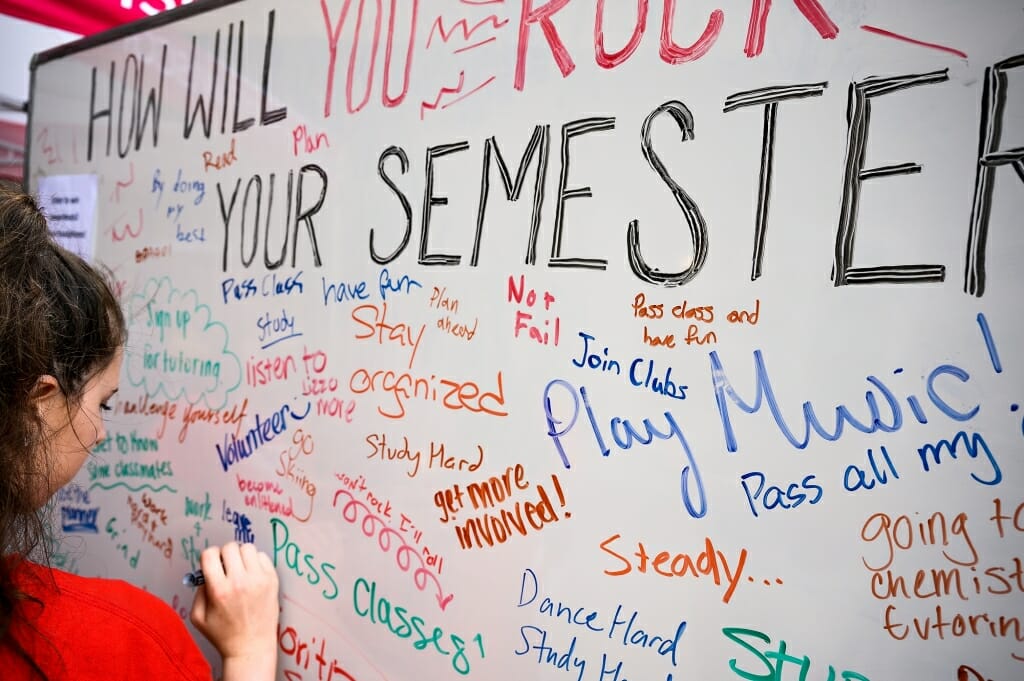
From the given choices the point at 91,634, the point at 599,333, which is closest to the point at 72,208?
the point at 91,634

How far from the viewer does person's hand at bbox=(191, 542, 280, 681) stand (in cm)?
111

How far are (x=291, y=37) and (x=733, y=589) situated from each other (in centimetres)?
108

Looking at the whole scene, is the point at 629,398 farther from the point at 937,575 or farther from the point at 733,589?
the point at 937,575

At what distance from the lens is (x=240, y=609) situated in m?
1.14

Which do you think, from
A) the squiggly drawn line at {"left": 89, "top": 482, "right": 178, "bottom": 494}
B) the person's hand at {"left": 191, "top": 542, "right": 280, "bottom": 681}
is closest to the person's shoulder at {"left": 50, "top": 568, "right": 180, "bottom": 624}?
the person's hand at {"left": 191, "top": 542, "right": 280, "bottom": 681}

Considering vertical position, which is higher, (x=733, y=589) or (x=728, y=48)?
(x=728, y=48)

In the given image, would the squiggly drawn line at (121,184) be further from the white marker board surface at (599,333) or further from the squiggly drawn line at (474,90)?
the squiggly drawn line at (474,90)

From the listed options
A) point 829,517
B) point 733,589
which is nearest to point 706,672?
point 733,589

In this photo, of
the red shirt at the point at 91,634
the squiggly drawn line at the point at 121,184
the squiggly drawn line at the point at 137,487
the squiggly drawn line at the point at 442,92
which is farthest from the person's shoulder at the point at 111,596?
the squiggly drawn line at the point at 121,184

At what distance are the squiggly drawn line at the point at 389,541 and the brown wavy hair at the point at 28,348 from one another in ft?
1.35

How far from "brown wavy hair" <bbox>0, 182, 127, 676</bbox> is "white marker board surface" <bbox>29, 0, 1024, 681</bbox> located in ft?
1.23

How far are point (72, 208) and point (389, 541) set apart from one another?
1.09 meters

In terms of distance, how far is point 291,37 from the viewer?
3.98 ft

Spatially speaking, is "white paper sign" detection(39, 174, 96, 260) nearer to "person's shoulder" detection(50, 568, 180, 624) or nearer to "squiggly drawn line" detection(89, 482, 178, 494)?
"squiggly drawn line" detection(89, 482, 178, 494)
